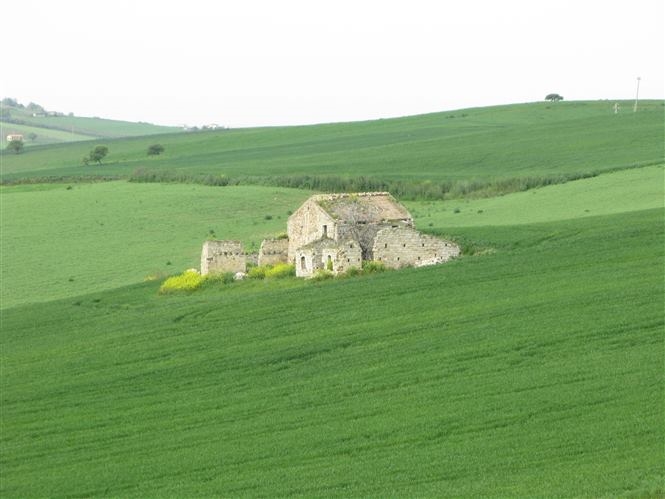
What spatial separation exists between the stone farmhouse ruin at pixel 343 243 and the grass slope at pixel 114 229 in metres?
5.12

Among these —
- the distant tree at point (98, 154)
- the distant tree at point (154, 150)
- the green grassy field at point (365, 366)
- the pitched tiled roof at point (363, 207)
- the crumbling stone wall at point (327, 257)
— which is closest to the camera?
the green grassy field at point (365, 366)

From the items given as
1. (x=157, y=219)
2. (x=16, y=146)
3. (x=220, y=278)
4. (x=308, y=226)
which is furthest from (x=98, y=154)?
(x=308, y=226)

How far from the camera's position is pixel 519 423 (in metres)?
25.2

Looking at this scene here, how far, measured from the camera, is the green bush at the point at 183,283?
149ft

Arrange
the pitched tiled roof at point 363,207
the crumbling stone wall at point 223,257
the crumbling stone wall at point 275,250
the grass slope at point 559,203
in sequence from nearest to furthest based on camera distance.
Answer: the pitched tiled roof at point 363,207 → the crumbling stone wall at point 223,257 → the crumbling stone wall at point 275,250 → the grass slope at point 559,203

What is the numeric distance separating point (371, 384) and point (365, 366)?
1676 millimetres

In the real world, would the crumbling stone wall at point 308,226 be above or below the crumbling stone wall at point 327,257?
above

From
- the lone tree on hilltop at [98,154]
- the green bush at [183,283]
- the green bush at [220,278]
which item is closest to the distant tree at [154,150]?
the lone tree on hilltop at [98,154]

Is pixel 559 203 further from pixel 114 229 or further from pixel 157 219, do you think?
pixel 114 229

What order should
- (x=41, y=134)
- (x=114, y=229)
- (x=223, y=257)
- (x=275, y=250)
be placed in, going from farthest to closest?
(x=41, y=134) → (x=114, y=229) → (x=275, y=250) → (x=223, y=257)

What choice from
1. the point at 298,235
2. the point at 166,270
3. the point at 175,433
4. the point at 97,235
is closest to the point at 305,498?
the point at 175,433

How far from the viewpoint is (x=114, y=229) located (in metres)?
63.0

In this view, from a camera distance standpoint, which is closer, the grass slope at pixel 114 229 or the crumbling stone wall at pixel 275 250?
the crumbling stone wall at pixel 275 250

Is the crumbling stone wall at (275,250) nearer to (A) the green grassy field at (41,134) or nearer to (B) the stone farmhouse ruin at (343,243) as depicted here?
(B) the stone farmhouse ruin at (343,243)
